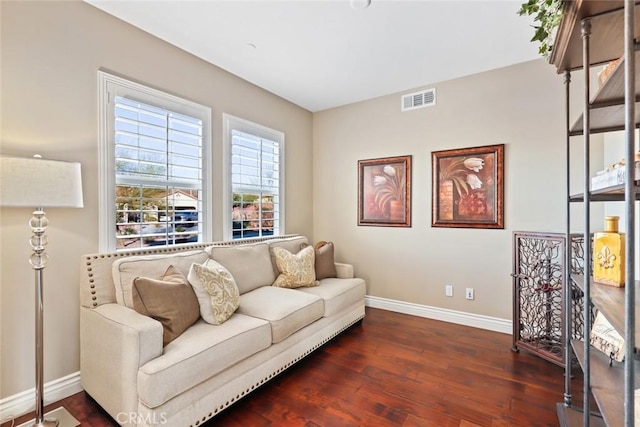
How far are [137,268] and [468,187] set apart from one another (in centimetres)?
318

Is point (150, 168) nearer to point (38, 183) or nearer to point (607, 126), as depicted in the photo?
point (38, 183)

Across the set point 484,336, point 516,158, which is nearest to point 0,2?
point 516,158

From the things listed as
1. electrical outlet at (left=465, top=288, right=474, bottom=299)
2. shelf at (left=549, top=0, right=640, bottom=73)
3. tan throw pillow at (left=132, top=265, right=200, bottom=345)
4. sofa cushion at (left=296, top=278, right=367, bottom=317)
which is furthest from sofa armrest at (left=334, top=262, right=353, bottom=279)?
shelf at (left=549, top=0, right=640, bottom=73)

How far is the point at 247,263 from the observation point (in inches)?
113

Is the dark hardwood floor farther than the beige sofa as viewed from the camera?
Yes

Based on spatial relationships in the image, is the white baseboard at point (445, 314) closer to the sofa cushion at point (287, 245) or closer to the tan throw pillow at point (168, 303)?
the sofa cushion at point (287, 245)

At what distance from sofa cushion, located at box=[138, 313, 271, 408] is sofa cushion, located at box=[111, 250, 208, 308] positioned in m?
0.48

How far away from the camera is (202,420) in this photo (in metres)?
1.69

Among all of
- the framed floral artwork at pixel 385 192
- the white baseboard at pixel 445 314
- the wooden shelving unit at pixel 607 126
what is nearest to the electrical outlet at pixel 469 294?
the white baseboard at pixel 445 314

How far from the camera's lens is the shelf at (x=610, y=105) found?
1108mm

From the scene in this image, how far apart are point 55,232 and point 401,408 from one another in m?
2.57

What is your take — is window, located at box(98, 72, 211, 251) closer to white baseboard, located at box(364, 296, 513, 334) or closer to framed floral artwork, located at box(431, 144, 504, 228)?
white baseboard, located at box(364, 296, 513, 334)

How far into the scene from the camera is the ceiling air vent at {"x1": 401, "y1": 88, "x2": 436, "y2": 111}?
3.48 metres

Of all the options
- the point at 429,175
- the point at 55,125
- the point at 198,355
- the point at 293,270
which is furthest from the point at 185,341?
the point at 429,175
